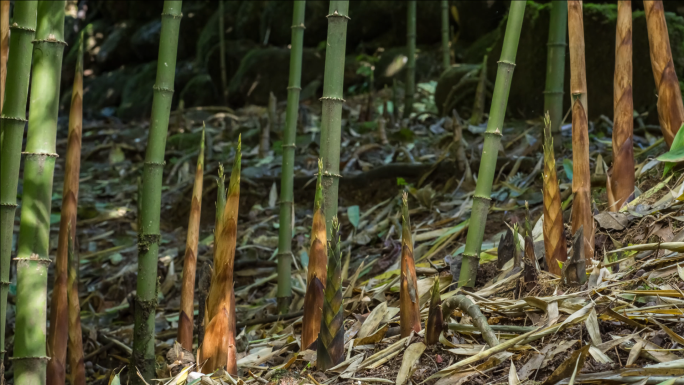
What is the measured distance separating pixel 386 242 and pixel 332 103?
3.53 ft

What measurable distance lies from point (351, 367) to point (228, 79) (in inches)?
278

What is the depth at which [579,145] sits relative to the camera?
4.86ft

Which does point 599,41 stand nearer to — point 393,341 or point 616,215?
point 616,215

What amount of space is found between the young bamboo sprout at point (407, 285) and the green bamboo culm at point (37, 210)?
2.31 feet

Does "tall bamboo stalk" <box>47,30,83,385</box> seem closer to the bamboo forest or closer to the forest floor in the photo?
the bamboo forest

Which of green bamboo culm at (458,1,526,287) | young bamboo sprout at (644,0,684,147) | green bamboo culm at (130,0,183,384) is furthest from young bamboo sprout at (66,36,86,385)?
young bamboo sprout at (644,0,684,147)

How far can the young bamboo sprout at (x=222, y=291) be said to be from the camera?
1253 millimetres

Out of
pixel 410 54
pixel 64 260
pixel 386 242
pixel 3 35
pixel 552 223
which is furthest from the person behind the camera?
pixel 410 54

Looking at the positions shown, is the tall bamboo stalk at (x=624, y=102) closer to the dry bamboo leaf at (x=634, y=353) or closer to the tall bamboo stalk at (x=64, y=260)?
the dry bamboo leaf at (x=634, y=353)

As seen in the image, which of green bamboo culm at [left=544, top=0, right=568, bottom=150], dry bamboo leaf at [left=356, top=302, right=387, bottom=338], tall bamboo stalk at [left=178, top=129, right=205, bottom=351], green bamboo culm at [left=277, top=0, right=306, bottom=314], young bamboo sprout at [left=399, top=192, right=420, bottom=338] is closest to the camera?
young bamboo sprout at [left=399, top=192, right=420, bottom=338]

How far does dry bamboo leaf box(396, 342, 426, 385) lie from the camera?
1.20 m

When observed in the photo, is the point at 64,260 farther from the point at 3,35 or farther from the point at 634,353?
the point at 634,353

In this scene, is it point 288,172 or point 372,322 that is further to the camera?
point 288,172

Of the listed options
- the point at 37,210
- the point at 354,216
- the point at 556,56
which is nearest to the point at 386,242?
the point at 354,216
